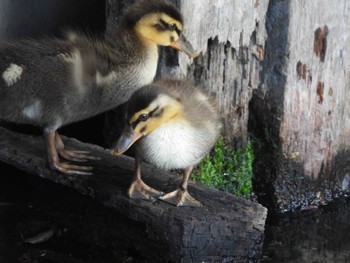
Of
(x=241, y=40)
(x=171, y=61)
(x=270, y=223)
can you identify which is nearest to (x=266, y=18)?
(x=241, y=40)

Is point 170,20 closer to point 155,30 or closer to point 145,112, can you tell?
point 155,30

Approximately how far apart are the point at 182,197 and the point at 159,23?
88cm

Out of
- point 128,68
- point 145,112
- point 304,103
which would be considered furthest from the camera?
point 304,103

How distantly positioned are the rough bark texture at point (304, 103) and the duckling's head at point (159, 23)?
579 mm

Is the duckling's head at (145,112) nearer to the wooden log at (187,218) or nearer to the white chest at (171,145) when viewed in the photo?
the white chest at (171,145)

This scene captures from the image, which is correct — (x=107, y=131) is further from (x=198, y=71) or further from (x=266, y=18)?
(x=266, y=18)

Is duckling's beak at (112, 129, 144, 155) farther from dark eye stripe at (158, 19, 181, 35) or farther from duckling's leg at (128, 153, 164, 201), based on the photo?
dark eye stripe at (158, 19, 181, 35)

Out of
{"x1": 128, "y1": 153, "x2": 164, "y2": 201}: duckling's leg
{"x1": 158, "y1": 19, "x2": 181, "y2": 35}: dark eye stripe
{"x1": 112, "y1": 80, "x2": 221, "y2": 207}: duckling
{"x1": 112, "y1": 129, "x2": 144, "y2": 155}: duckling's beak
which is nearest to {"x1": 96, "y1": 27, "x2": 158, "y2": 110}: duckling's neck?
{"x1": 158, "y1": 19, "x2": 181, "y2": 35}: dark eye stripe

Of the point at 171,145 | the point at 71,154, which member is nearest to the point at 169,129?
the point at 171,145

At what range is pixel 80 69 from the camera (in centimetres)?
473

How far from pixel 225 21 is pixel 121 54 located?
1.87 feet

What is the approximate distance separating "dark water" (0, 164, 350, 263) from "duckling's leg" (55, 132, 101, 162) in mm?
164

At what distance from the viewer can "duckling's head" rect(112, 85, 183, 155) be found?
433 cm

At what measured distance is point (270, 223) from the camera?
529cm
